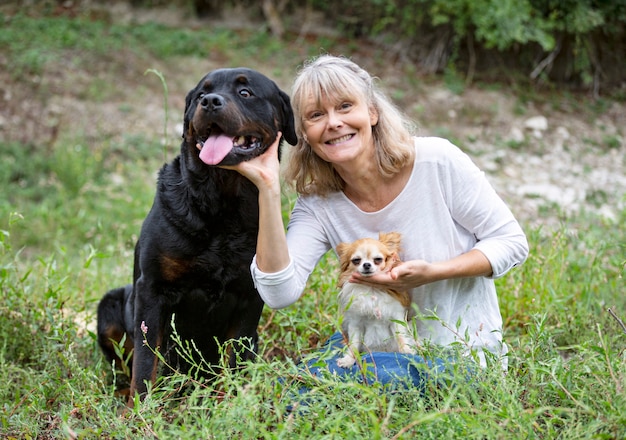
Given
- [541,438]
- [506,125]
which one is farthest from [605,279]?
[506,125]

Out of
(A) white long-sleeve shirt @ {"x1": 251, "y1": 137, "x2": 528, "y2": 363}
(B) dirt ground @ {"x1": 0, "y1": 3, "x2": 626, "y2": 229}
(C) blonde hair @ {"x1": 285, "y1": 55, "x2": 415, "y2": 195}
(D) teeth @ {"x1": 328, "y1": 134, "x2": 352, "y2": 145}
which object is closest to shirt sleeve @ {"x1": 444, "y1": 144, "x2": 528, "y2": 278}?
(A) white long-sleeve shirt @ {"x1": 251, "y1": 137, "x2": 528, "y2": 363}

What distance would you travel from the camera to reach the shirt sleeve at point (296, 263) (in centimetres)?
254

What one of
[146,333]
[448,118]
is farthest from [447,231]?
[448,118]

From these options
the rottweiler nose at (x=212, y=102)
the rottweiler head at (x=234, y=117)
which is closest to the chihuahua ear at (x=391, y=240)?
the rottweiler head at (x=234, y=117)

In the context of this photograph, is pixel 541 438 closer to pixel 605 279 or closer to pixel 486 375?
pixel 486 375

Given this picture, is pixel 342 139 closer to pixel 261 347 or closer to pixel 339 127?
pixel 339 127

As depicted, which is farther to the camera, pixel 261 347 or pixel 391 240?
pixel 261 347

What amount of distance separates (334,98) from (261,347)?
1.32 metres

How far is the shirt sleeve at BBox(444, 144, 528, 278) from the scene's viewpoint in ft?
8.74

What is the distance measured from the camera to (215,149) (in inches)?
104

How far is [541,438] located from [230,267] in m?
1.39

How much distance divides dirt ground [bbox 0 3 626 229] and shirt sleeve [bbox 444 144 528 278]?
13.3ft

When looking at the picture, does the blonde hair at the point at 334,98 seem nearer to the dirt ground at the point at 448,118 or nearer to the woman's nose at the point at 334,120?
the woman's nose at the point at 334,120

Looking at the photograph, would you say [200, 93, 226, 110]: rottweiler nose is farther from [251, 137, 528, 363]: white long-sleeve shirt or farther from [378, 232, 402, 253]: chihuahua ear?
[378, 232, 402, 253]: chihuahua ear
